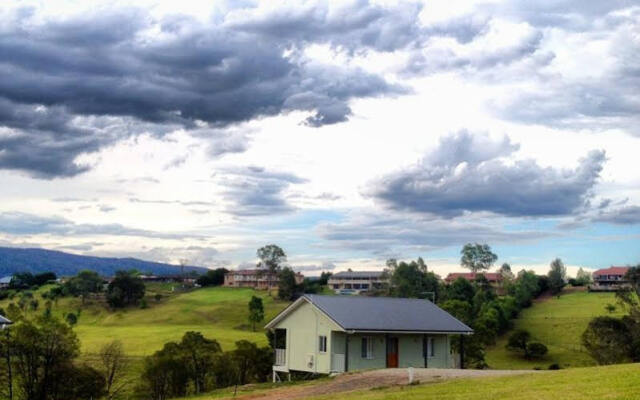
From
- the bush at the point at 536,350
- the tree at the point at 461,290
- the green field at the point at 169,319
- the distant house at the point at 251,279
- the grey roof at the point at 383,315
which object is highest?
the distant house at the point at 251,279

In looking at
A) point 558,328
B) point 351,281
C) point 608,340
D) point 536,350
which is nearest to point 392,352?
point 608,340

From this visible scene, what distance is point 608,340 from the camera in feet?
195

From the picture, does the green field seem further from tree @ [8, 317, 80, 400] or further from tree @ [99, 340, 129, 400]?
tree @ [8, 317, 80, 400]

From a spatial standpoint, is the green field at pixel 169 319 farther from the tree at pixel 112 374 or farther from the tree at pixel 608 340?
the tree at pixel 608 340

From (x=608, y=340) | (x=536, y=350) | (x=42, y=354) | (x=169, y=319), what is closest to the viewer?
(x=42, y=354)

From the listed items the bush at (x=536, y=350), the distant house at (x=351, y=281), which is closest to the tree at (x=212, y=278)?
the distant house at (x=351, y=281)

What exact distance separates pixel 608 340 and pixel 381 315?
25.5 meters

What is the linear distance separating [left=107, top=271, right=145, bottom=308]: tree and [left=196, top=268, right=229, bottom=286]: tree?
3669 centimetres

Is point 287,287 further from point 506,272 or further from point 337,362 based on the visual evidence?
point 337,362

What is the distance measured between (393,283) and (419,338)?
68.8 meters

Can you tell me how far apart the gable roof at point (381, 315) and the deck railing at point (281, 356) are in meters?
1.70

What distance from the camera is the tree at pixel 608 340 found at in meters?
58.0

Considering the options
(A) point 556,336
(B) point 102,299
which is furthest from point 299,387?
(B) point 102,299

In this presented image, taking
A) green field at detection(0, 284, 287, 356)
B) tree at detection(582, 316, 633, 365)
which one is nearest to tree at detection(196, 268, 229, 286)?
green field at detection(0, 284, 287, 356)
